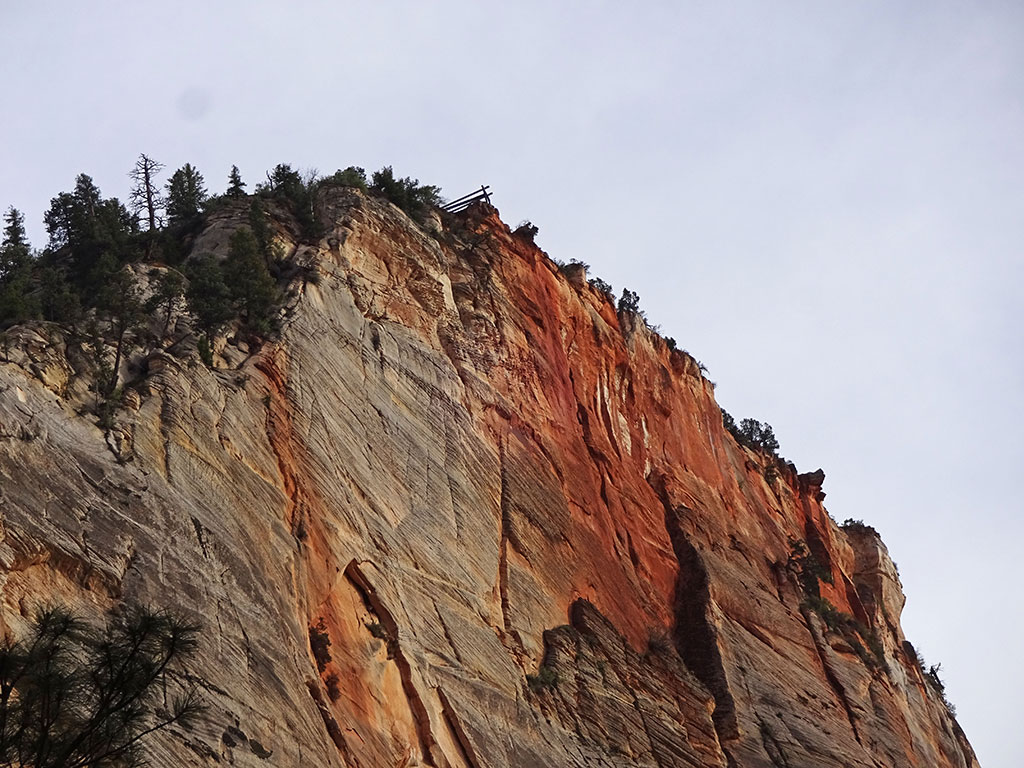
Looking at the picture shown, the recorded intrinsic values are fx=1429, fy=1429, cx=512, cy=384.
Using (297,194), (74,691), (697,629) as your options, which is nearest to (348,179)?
(297,194)

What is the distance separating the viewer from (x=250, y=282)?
126 feet

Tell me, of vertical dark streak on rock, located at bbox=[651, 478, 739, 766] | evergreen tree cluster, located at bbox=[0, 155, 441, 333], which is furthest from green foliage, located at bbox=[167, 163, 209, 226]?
vertical dark streak on rock, located at bbox=[651, 478, 739, 766]

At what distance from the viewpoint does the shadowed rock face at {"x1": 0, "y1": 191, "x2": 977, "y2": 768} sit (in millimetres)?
27234

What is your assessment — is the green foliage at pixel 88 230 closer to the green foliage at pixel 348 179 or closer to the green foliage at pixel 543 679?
the green foliage at pixel 348 179

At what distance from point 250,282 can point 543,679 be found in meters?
13.1

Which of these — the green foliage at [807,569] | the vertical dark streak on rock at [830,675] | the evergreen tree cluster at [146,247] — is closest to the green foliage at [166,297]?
the evergreen tree cluster at [146,247]

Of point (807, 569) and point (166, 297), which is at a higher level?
point (807, 569)

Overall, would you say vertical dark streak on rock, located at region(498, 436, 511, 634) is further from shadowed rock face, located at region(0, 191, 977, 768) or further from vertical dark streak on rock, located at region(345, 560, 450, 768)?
vertical dark streak on rock, located at region(345, 560, 450, 768)

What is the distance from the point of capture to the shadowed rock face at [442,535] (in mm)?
27234

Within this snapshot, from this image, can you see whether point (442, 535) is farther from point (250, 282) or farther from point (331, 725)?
point (331, 725)

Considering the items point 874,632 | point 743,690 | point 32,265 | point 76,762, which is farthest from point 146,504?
point 874,632

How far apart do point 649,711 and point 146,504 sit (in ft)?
57.7

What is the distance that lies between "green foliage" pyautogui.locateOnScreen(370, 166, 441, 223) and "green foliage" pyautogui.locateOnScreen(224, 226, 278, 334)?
932 cm

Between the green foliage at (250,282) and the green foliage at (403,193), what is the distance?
9.32m
